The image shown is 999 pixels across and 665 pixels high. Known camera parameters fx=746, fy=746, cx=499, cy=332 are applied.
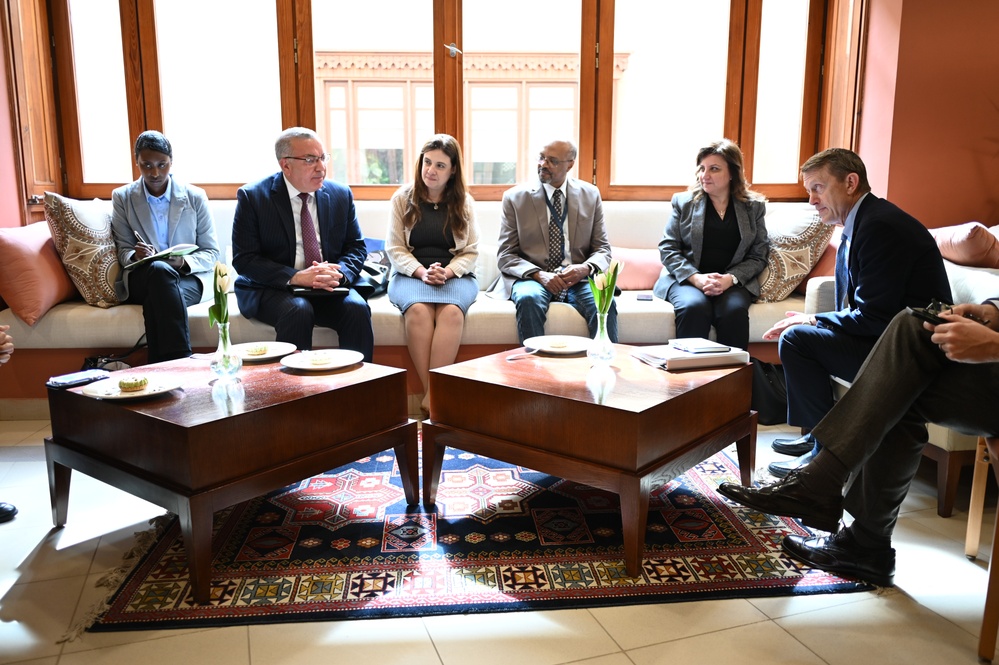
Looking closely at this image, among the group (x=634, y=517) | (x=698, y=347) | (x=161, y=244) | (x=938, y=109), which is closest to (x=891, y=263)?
(x=698, y=347)

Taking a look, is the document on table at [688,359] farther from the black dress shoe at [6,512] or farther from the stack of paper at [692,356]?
the black dress shoe at [6,512]

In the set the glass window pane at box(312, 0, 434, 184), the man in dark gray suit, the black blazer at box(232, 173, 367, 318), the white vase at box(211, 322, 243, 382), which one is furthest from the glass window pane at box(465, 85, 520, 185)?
the man in dark gray suit

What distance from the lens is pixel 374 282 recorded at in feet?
12.2

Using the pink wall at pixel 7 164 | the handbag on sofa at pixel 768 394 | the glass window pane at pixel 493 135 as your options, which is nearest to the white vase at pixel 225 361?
the handbag on sofa at pixel 768 394

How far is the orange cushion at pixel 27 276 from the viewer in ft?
10.8

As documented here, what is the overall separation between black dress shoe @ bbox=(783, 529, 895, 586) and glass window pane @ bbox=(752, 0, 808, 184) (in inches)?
121

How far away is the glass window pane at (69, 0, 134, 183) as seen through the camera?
423 centimetres

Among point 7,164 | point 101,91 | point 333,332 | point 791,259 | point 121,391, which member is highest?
point 101,91

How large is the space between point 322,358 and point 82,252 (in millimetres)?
1788

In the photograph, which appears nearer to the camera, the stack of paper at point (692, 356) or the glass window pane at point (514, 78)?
the stack of paper at point (692, 356)

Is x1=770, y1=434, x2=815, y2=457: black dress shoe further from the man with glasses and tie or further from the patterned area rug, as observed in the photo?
the man with glasses and tie

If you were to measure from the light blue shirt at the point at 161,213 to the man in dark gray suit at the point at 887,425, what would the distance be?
297cm

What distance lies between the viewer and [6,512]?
2332mm

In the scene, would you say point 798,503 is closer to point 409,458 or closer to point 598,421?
point 598,421
